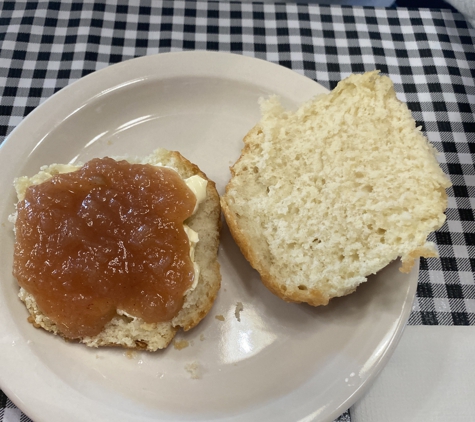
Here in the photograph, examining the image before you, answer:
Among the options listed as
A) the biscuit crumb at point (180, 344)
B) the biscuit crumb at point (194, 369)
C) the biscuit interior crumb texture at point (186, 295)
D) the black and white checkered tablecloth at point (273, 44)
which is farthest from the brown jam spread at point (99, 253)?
the black and white checkered tablecloth at point (273, 44)

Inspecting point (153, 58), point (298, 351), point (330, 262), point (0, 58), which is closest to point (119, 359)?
point (298, 351)

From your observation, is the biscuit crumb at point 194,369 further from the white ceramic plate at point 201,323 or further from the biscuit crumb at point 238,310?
the biscuit crumb at point 238,310

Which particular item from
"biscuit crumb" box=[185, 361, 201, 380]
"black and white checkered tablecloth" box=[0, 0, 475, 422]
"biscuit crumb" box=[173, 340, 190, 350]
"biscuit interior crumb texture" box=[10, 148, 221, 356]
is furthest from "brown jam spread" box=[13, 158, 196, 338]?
"black and white checkered tablecloth" box=[0, 0, 475, 422]

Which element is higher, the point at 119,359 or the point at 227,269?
the point at 227,269

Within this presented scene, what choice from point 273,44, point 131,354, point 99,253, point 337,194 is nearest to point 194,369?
point 131,354

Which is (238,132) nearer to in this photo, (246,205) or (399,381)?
(246,205)

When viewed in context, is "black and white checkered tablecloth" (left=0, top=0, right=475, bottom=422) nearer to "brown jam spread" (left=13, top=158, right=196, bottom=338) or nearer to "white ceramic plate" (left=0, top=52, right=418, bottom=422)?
"white ceramic plate" (left=0, top=52, right=418, bottom=422)
